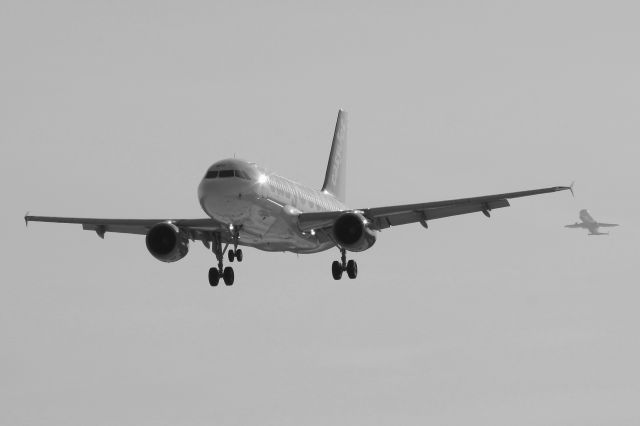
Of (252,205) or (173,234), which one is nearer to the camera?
(252,205)

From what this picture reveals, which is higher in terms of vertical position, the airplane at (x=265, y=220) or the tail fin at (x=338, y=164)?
the tail fin at (x=338, y=164)

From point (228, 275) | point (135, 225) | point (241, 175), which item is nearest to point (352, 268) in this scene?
point (228, 275)

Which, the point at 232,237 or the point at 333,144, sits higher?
the point at 333,144

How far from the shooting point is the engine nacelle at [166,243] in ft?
207

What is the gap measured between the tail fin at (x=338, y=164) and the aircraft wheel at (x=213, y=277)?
54.8ft

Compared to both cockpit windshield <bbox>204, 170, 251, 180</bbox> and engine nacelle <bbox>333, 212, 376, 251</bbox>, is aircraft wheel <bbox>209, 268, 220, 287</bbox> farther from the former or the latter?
cockpit windshield <bbox>204, 170, 251, 180</bbox>

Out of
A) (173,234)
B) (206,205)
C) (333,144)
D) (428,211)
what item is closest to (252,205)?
(206,205)

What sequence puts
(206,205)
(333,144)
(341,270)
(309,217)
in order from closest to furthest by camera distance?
(206,205)
(309,217)
(341,270)
(333,144)

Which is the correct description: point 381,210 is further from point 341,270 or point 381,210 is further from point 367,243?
point 341,270

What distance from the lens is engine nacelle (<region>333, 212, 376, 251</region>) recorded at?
62.9 metres

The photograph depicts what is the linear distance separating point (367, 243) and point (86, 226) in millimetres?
15757

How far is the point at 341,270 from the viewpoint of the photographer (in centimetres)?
6806

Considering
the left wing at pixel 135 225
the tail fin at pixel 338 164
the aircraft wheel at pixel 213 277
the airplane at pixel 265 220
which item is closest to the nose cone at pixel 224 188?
the airplane at pixel 265 220

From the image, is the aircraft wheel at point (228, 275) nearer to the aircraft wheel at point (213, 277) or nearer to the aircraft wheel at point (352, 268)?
the aircraft wheel at point (213, 277)
